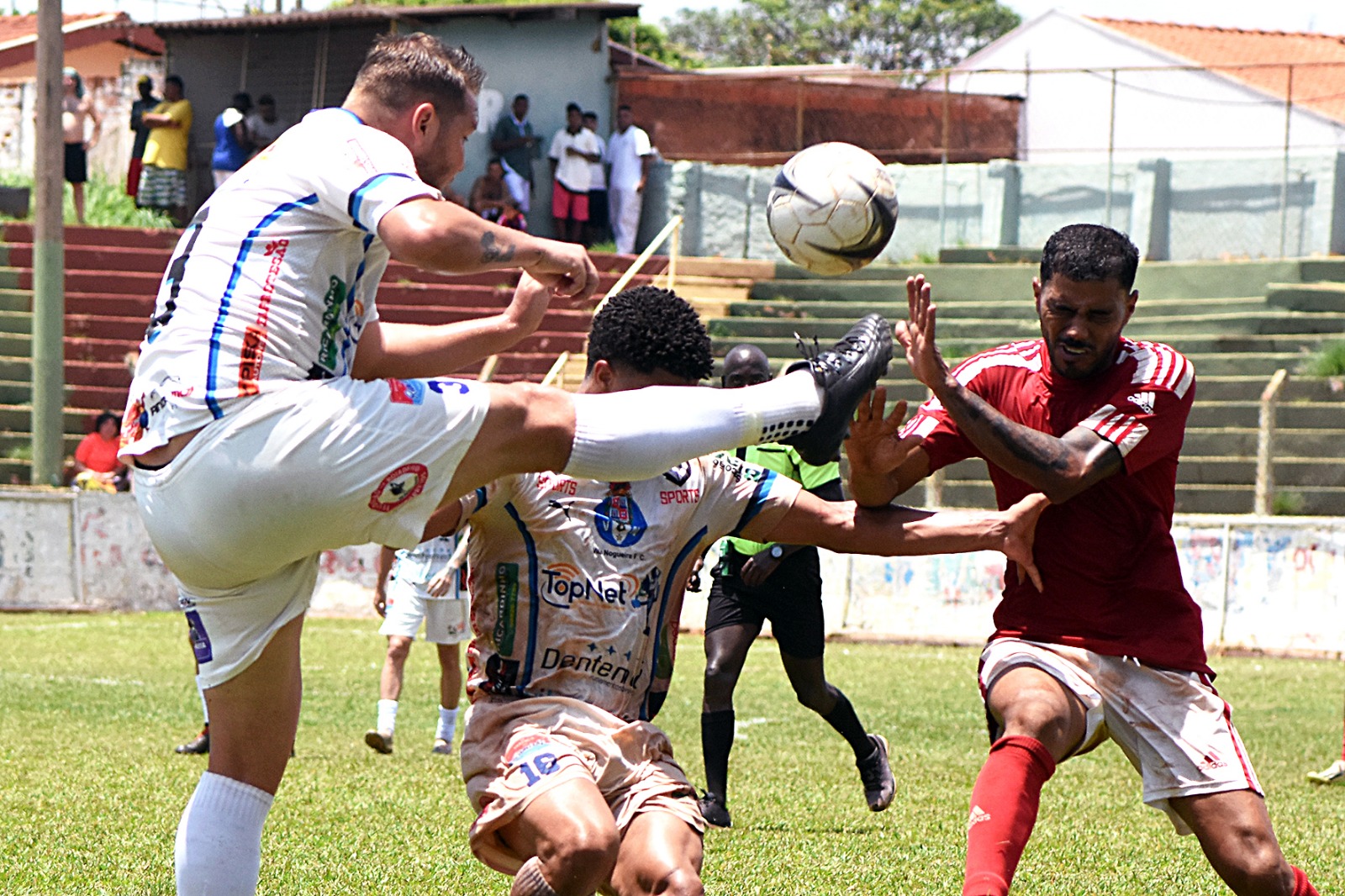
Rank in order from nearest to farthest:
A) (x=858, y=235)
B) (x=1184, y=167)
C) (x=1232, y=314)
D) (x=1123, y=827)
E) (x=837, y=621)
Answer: (x=858, y=235), (x=1123, y=827), (x=837, y=621), (x=1232, y=314), (x=1184, y=167)

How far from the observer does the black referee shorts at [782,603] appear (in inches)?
309

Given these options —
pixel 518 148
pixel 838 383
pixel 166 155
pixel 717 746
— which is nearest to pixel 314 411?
pixel 838 383

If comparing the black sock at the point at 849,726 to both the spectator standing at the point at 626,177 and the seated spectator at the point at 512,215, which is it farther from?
the spectator standing at the point at 626,177

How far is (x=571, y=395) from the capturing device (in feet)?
13.0

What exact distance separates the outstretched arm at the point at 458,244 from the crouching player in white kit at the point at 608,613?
0.52m

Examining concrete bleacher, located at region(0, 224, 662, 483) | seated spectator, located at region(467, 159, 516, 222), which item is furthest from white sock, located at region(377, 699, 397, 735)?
Answer: seated spectator, located at region(467, 159, 516, 222)

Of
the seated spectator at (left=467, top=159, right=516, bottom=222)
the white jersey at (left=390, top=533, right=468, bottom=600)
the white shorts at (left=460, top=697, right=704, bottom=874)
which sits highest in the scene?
the seated spectator at (left=467, top=159, right=516, bottom=222)

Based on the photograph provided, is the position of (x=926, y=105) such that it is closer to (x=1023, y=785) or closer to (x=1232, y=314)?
(x=1232, y=314)

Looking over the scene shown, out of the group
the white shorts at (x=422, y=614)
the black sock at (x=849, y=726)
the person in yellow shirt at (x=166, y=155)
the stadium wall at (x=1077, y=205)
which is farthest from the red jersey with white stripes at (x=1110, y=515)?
the person in yellow shirt at (x=166, y=155)

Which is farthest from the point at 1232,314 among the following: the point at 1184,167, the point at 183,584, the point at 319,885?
the point at 183,584

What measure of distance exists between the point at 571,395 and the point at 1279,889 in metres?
2.27

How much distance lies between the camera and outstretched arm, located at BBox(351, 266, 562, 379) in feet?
15.1

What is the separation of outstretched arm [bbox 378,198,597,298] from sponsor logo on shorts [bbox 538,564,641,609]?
769 millimetres

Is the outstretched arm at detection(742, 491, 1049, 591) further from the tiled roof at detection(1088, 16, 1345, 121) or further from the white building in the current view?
the tiled roof at detection(1088, 16, 1345, 121)
